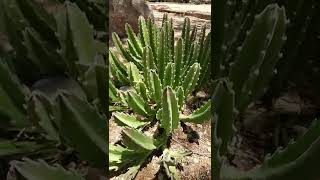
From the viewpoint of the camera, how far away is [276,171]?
103cm

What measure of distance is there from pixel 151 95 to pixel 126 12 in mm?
2027

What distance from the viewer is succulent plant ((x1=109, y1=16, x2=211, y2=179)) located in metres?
1.70

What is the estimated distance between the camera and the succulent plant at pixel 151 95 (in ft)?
5.59

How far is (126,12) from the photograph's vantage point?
13.1ft

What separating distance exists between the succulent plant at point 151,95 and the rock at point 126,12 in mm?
1324

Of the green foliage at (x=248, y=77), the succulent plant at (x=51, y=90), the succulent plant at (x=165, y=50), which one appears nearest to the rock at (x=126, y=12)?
the succulent plant at (x=165, y=50)

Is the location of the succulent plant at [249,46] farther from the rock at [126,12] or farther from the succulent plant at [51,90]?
the rock at [126,12]

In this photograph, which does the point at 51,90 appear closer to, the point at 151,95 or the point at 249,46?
the point at 151,95

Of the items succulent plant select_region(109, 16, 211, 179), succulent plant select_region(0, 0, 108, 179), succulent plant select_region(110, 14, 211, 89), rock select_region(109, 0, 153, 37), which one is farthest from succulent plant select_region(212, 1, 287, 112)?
rock select_region(109, 0, 153, 37)

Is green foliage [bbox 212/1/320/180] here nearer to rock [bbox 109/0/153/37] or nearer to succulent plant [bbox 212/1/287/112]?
succulent plant [bbox 212/1/287/112]

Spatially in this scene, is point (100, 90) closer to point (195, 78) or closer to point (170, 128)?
point (170, 128)

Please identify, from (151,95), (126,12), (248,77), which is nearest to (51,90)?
(151,95)

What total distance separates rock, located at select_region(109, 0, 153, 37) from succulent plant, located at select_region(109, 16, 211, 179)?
1.32 meters

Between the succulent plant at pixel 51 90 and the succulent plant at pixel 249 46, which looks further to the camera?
the succulent plant at pixel 249 46
